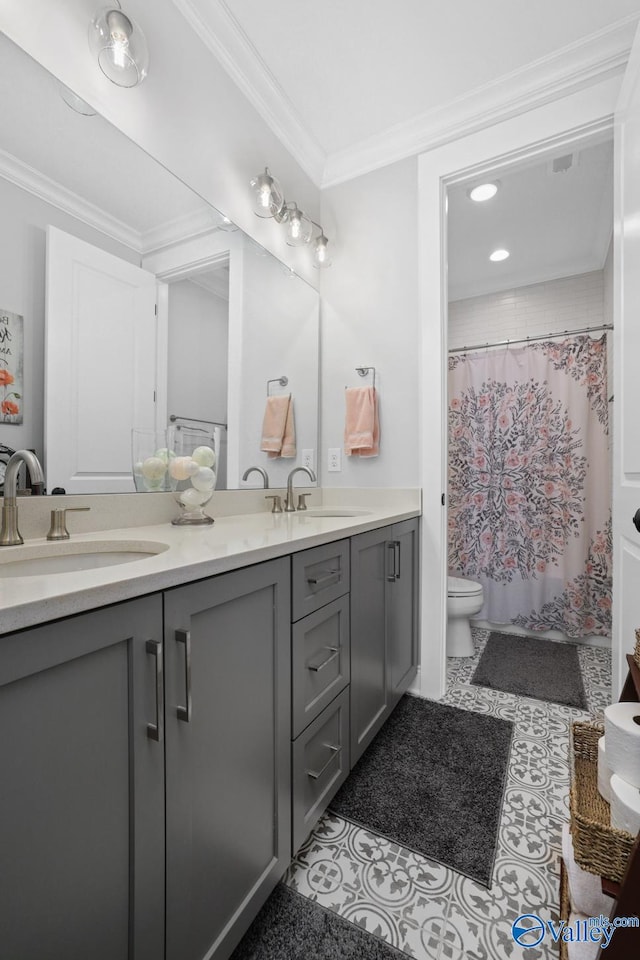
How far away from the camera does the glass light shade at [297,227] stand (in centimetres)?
202

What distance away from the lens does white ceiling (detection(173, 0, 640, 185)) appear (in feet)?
5.02

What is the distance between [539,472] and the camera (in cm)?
274

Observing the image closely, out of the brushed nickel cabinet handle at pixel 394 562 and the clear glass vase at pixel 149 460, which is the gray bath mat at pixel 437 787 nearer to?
the brushed nickel cabinet handle at pixel 394 562

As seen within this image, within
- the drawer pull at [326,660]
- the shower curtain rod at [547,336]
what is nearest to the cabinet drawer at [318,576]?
the drawer pull at [326,660]

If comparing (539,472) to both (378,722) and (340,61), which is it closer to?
(378,722)

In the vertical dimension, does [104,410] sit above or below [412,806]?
above

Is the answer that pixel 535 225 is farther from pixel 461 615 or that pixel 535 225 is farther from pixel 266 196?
pixel 461 615

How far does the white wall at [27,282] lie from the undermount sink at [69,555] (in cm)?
26

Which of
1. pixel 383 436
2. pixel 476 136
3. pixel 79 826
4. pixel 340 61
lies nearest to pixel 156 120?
pixel 340 61

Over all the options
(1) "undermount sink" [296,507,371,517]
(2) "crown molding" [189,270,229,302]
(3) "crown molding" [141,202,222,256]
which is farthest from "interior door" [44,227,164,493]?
(1) "undermount sink" [296,507,371,517]

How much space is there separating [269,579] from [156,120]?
4.99ft

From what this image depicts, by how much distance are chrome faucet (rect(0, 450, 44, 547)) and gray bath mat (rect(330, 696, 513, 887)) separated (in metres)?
1.18

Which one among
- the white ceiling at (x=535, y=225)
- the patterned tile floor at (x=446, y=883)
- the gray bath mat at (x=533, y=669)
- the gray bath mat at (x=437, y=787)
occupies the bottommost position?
the patterned tile floor at (x=446, y=883)

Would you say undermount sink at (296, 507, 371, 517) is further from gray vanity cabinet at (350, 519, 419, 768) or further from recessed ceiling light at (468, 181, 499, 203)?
recessed ceiling light at (468, 181, 499, 203)
